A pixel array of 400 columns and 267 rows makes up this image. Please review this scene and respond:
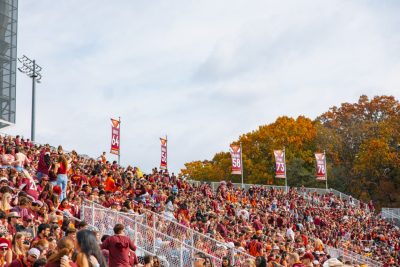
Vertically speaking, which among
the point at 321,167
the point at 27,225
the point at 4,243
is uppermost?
the point at 321,167

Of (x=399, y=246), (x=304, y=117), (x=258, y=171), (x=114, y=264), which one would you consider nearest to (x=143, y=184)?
(x=114, y=264)

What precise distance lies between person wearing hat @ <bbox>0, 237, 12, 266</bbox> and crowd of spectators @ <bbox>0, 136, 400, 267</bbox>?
14 millimetres

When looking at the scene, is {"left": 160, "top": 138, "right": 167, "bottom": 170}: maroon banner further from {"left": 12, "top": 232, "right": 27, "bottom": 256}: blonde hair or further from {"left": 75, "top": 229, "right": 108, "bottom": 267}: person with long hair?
{"left": 75, "top": 229, "right": 108, "bottom": 267}: person with long hair

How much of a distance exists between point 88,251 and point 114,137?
31.4 m

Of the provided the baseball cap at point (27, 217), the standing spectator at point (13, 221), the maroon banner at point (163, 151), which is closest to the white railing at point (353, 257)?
the maroon banner at point (163, 151)

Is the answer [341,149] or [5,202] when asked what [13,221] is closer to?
[5,202]

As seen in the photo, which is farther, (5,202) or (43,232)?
(5,202)

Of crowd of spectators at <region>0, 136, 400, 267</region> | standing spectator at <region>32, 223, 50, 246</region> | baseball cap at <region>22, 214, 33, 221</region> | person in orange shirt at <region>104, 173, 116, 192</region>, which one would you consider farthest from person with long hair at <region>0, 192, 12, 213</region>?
person in orange shirt at <region>104, 173, 116, 192</region>

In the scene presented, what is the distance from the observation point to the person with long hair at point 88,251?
6.59 m

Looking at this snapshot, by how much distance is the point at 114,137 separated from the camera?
37.8 meters

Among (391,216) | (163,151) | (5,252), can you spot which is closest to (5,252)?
(5,252)

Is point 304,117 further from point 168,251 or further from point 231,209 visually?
point 168,251

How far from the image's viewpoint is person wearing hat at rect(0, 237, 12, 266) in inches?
368

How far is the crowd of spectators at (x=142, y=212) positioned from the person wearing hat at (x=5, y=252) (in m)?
0.01
